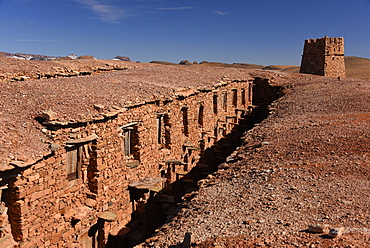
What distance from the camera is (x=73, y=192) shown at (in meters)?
8.93

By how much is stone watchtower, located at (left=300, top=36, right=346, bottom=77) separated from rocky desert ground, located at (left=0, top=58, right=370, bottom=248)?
20154mm

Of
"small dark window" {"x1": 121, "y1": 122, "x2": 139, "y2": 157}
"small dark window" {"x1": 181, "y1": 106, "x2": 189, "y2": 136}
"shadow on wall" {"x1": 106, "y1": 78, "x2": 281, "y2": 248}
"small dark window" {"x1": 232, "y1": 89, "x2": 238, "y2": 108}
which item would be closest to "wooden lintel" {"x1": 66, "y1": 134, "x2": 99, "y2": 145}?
"small dark window" {"x1": 121, "y1": 122, "x2": 139, "y2": 157}

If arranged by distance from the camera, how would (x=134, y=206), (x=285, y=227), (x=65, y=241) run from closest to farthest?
(x=285, y=227) → (x=65, y=241) → (x=134, y=206)

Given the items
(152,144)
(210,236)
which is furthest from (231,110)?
(210,236)

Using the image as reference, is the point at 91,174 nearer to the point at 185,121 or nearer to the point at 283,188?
the point at 283,188

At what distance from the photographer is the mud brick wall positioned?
7582 millimetres

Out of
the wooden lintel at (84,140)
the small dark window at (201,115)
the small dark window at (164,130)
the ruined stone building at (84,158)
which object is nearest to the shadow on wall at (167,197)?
the ruined stone building at (84,158)

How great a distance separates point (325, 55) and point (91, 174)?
29.8 m

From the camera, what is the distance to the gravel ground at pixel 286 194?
5.51 m

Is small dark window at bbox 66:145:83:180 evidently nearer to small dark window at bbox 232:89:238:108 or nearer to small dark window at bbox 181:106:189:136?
small dark window at bbox 181:106:189:136

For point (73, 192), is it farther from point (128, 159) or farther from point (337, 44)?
point (337, 44)

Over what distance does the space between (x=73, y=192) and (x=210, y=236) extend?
4672mm

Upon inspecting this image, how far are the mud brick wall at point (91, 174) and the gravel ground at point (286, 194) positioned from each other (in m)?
2.82

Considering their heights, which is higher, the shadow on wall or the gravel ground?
the gravel ground
